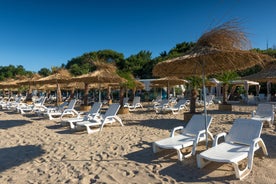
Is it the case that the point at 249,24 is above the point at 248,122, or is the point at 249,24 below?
above

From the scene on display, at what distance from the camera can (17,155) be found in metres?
5.11

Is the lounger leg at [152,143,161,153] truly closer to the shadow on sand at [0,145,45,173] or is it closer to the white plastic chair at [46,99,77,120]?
the shadow on sand at [0,145,45,173]

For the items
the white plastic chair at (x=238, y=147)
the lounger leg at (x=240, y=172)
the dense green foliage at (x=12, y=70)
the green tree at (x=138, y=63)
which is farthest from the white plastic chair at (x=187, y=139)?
the dense green foliage at (x=12, y=70)

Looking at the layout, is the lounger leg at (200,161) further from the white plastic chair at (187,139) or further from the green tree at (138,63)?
the green tree at (138,63)

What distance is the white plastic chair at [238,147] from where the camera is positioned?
11.5 feet

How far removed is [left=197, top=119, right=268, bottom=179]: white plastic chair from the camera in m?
3.51

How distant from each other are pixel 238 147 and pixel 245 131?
1.35ft

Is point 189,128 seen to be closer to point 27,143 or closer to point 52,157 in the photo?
point 52,157

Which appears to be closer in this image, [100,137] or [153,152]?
[153,152]

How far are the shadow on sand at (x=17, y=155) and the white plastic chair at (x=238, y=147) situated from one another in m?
3.47

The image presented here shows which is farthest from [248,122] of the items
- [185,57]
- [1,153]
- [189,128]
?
[1,153]

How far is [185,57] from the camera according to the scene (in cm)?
509

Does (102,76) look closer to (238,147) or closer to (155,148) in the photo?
(155,148)

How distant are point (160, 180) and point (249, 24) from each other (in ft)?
10.9
